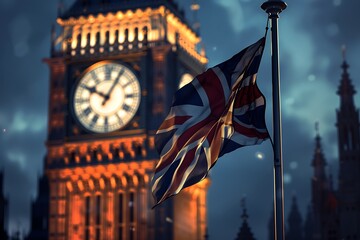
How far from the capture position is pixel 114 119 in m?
71.2

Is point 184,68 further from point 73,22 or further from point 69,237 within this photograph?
point 69,237

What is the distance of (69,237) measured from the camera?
72.1 meters

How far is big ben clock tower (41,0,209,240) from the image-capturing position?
70.9 m

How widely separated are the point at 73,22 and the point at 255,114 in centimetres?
5165

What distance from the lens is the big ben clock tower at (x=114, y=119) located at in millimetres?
70938

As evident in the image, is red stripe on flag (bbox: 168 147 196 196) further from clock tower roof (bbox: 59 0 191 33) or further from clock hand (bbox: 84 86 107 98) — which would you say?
clock tower roof (bbox: 59 0 191 33)

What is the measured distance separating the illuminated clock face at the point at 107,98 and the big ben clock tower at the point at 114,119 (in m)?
0.07

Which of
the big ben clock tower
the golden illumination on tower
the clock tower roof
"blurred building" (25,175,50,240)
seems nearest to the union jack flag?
the big ben clock tower

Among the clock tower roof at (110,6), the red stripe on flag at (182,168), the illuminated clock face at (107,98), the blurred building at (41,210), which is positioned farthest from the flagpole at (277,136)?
the blurred building at (41,210)

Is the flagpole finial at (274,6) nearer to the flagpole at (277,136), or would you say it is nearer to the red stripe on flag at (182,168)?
the flagpole at (277,136)

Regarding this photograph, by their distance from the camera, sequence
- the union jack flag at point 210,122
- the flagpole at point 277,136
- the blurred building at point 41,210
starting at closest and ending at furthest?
the flagpole at point 277,136 < the union jack flag at point 210,122 < the blurred building at point 41,210

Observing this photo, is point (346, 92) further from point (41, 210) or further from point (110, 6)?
point (41, 210)

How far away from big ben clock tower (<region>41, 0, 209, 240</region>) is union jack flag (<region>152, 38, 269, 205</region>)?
4443cm

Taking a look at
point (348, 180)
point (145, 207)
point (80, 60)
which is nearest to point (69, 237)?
point (145, 207)
